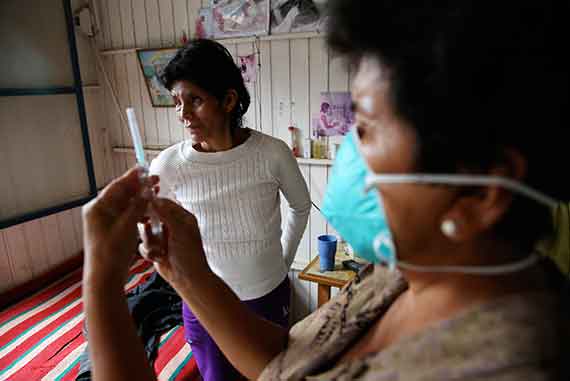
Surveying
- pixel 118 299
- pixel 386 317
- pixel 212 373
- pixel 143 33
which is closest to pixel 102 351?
pixel 118 299

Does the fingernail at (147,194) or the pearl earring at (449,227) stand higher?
the pearl earring at (449,227)

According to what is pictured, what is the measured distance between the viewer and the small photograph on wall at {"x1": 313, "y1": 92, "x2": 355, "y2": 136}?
2.16 metres

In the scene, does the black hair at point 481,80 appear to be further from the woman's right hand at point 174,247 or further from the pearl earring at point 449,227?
the woman's right hand at point 174,247

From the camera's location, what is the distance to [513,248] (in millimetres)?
487

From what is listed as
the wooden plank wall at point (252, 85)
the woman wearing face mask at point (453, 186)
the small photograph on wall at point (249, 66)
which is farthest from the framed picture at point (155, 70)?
the woman wearing face mask at point (453, 186)

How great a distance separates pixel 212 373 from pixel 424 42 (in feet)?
4.63

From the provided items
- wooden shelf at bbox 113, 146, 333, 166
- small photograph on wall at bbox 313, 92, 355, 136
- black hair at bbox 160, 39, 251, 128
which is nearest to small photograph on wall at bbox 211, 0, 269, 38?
small photograph on wall at bbox 313, 92, 355, 136

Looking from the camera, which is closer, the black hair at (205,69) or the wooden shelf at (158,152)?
the black hair at (205,69)

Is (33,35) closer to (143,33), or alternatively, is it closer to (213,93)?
(143,33)

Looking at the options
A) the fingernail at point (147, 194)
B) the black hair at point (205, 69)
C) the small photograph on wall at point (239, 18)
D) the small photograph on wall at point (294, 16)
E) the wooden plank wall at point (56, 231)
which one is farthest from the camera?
the wooden plank wall at point (56, 231)

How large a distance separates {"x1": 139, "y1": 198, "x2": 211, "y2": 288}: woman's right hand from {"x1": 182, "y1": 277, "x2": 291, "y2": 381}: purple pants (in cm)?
61

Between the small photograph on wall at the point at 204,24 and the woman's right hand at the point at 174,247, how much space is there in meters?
1.85

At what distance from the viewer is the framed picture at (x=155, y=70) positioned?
2518mm

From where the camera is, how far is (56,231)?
2.75 metres
